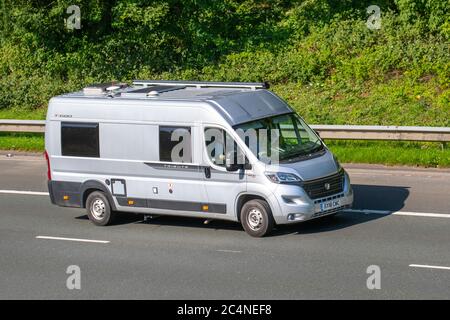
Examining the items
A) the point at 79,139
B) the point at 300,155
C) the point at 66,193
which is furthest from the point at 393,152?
the point at 66,193

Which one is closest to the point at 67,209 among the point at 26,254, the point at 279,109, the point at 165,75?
the point at 26,254

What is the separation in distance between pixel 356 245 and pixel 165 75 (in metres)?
15.0

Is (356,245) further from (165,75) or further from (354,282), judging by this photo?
(165,75)

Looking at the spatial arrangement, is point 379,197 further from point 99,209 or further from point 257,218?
point 99,209

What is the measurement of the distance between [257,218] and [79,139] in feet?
12.0

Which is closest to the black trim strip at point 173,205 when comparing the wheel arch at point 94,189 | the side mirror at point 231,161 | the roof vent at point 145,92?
the wheel arch at point 94,189

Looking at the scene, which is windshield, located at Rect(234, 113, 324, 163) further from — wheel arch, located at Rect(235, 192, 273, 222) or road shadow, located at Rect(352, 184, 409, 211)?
road shadow, located at Rect(352, 184, 409, 211)

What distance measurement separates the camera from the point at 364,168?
70.1 ft

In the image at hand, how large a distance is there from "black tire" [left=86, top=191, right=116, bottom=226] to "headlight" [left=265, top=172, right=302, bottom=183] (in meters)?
3.27

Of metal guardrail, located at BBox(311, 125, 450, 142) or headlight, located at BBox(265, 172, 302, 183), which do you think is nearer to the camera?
headlight, located at BBox(265, 172, 302, 183)

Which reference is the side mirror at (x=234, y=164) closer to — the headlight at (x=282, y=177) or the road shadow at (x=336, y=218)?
the headlight at (x=282, y=177)

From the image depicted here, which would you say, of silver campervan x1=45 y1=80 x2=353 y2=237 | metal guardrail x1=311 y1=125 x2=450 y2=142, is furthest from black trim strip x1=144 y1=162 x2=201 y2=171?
metal guardrail x1=311 y1=125 x2=450 y2=142

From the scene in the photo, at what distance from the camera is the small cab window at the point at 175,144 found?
1606 centimetres

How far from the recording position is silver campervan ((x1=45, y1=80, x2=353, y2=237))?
15.5m
